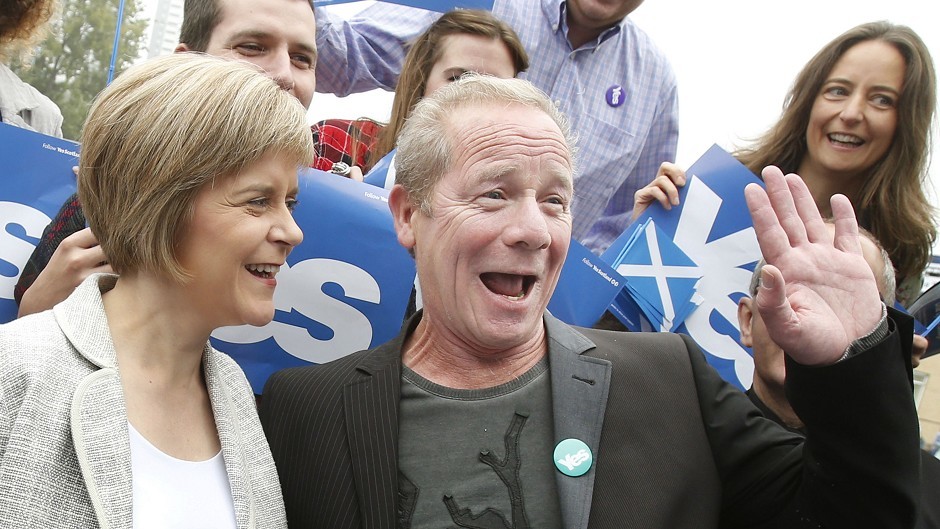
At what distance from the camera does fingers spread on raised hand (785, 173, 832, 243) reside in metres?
2.20

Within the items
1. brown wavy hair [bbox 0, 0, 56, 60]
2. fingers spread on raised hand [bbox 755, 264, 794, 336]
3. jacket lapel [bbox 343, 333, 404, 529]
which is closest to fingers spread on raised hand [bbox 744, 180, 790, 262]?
fingers spread on raised hand [bbox 755, 264, 794, 336]

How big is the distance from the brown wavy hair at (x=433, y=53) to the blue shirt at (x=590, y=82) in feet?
1.29

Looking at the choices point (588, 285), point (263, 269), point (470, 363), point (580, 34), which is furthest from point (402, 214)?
point (580, 34)

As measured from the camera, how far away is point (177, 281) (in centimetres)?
217

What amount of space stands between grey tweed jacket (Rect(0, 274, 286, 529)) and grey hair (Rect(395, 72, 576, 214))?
1.05m

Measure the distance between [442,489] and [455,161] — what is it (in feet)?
3.17

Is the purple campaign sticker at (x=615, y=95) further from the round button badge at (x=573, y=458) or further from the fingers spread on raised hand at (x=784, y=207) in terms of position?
the round button badge at (x=573, y=458)

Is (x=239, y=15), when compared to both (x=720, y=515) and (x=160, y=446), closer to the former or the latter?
(x=160, y=446)

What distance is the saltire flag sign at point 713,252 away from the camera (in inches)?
142

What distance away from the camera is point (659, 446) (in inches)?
93.5

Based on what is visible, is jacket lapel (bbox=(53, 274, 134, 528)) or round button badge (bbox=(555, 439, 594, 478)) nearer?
jacket lapel (bbox=(53, 274, 134, 528))

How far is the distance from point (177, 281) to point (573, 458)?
108 cm

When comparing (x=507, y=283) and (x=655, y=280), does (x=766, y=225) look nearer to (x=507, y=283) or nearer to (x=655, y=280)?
(x=507, y=283)

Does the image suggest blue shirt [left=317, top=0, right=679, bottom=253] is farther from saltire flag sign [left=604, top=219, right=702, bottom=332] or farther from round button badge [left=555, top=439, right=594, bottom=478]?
round button badge [left=555, top=439, right=594, bottom=478]
